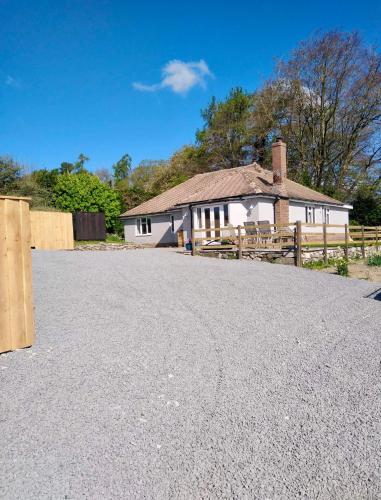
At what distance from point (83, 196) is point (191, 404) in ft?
95.5

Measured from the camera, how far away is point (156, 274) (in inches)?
411

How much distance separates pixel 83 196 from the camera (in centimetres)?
3064

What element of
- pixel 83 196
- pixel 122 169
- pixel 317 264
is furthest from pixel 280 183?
pixel 122 169

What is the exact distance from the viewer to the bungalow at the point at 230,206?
847 inches

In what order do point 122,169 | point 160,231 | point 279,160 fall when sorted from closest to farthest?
point 279,160
point 160,231
point 122,169

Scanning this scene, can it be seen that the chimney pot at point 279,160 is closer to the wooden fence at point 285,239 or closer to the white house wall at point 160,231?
the wooden fence at point 285,239

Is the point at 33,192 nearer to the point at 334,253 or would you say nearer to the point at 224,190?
the point at 224,190

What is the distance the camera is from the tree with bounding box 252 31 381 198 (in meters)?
30.7

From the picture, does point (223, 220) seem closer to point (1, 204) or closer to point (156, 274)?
point (156, 274)

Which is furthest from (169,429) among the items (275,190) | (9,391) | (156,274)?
(275,190)

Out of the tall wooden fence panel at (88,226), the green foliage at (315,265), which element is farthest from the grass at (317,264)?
the tall wooden fence panel at (88,226)

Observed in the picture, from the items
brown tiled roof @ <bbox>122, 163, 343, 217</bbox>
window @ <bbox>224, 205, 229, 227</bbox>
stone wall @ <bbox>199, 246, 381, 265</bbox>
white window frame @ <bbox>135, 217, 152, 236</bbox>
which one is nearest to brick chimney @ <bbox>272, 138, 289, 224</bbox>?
brown tiled roof @ <bbox>122, 163, 343, 217</bbox>

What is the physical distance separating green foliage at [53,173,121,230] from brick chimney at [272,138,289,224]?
1487 cm

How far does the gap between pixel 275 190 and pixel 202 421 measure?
20.4 meters
